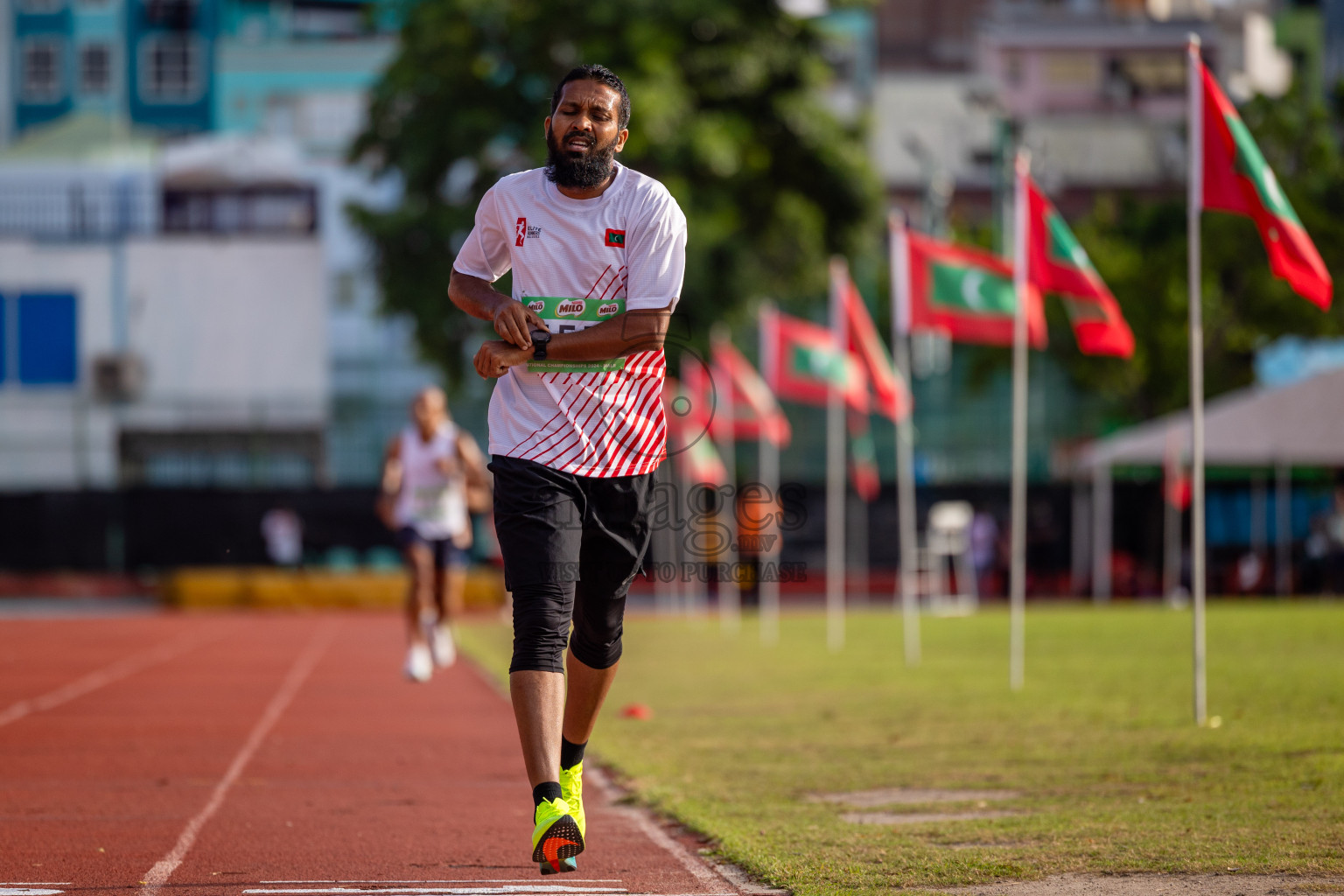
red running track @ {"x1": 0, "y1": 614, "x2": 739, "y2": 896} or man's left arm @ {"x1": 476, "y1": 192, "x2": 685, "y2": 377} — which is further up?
man's left arm @ {"x1": 476, "y1": 192, "x2": 685, "y2": 377}

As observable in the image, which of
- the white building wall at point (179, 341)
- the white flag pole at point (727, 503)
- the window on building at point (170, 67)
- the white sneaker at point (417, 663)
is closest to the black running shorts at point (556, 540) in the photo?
the white sneaker at point (417, 663)

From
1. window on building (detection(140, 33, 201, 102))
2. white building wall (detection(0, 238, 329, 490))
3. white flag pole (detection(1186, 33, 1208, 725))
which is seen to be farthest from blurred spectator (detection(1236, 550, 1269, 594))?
window on building (detection(140, 33, 201, 102))

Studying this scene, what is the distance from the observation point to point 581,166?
5734 millimetres

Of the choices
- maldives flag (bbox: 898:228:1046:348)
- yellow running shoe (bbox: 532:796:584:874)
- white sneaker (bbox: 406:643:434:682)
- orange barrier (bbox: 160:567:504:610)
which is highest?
maldives flag (bbox: 898:228:1046:348)

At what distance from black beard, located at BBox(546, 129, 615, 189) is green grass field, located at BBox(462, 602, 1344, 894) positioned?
83.4 inches

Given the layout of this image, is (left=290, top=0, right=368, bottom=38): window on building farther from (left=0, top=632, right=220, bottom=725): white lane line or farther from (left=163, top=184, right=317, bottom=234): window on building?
(left=0, top=632, right=220, bottom=725): white lane line

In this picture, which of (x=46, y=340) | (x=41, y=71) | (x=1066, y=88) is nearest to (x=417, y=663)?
(x=46, y=340)

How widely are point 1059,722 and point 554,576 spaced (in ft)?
20.4

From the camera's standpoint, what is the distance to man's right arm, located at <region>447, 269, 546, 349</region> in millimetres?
5578

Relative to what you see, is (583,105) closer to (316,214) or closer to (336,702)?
(336,702)

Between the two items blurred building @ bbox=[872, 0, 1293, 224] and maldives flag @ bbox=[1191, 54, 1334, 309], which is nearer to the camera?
maldives flag @ bbox=[1191, 54, 1334, 309]

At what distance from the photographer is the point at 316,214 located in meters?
53.6

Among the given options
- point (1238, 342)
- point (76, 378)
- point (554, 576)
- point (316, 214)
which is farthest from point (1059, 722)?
point (316, 214)

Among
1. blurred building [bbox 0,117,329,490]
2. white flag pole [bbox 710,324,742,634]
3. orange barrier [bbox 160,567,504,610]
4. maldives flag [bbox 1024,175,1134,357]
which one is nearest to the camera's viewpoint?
maldives flag [bbox 1024,175,1134,357]
